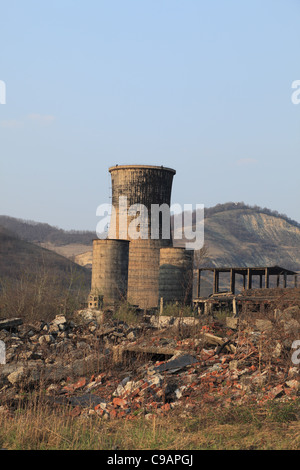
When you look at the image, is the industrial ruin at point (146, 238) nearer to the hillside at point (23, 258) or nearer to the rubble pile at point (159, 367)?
the rubble pile at point (159, 367)

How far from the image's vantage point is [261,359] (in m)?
9.95

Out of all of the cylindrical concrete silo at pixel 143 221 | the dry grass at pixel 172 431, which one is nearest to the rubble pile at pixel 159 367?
the dry grass at pixel 172 431

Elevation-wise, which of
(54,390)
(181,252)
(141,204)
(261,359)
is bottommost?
(54,390)

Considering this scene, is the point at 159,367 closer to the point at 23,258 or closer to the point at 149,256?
the point at 149,256

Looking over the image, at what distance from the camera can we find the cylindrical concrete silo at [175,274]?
25.8m

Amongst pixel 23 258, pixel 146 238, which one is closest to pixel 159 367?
pixel 146 238

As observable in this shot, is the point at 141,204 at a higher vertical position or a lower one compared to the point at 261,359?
higher

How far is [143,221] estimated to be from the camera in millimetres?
31016

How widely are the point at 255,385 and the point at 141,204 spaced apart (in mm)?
22861

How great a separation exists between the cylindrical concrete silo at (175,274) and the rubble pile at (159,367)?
11678 millimetres

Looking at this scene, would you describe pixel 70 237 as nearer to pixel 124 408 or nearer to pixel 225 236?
pixel 225 236

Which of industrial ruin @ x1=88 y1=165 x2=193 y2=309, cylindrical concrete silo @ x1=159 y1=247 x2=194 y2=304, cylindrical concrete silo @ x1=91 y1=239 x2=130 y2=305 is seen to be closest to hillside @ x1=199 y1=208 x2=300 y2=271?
industrial ruin @ x1=88 y1=165 x2=193 y2=309
